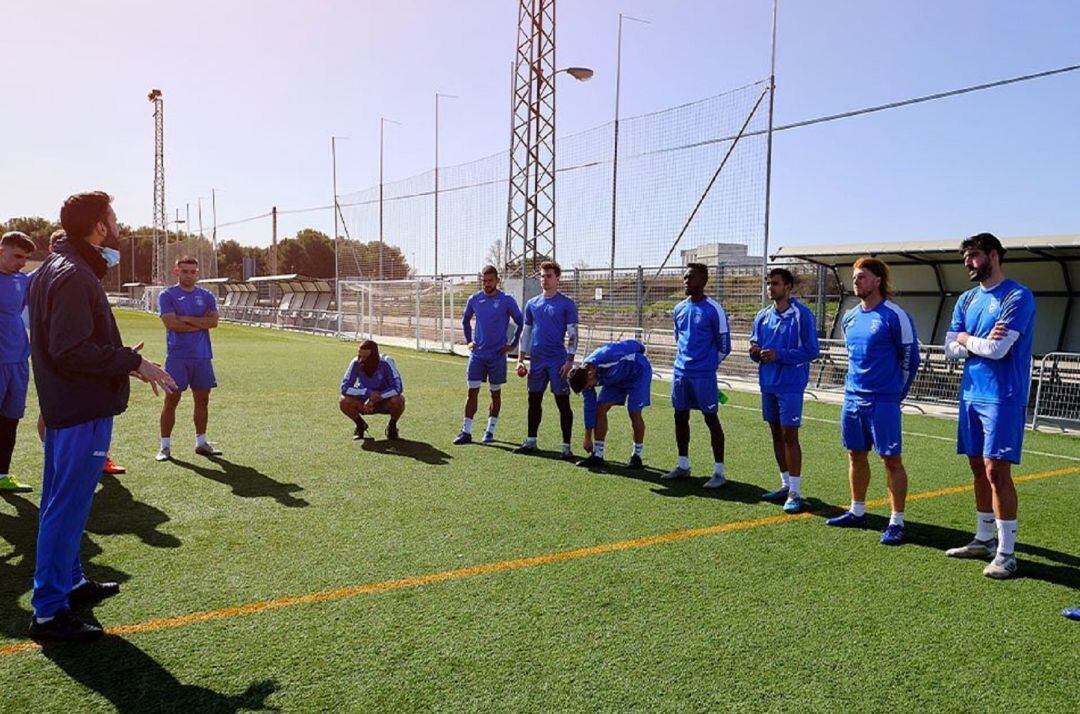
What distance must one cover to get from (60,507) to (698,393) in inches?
192

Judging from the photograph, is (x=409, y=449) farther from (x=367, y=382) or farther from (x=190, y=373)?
(x=190, y=373)

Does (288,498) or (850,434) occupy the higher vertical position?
(850,434)

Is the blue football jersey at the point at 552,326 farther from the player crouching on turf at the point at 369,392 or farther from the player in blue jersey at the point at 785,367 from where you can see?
the player in blue jersey at the point at 785,367

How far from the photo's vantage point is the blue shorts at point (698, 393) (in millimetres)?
6883

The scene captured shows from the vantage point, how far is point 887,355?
17.5 feet

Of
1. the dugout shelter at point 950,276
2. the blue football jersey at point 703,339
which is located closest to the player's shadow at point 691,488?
the blue football jersey at point 703,339

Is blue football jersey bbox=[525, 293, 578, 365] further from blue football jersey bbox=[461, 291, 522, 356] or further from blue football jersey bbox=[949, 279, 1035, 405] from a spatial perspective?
blue football jersey bbox=[949, 279, 1035, 405]

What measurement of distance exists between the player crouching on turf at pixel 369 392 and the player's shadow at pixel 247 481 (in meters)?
1.62

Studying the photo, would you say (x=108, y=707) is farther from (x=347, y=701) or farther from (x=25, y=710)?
(x=347, y=701)

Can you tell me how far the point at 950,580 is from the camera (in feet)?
15.1

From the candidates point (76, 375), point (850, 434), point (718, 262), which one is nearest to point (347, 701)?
point (76, 375)

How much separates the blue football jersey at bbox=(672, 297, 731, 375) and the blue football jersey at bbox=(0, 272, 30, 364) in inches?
208

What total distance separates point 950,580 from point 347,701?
3472 mm

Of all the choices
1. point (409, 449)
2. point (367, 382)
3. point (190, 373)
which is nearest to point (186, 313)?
point (190, 373)
